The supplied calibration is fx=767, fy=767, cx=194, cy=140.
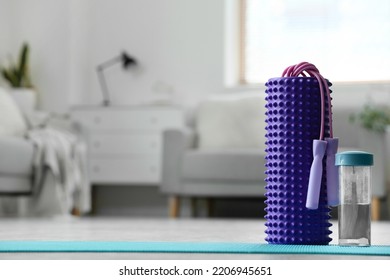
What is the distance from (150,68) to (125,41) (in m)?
0.32

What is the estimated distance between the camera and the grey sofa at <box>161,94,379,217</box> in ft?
14.8

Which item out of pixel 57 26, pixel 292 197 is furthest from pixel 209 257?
pixel 57 26

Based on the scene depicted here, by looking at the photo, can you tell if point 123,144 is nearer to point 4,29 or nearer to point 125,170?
point 125,170

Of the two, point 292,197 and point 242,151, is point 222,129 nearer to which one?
point 242,151

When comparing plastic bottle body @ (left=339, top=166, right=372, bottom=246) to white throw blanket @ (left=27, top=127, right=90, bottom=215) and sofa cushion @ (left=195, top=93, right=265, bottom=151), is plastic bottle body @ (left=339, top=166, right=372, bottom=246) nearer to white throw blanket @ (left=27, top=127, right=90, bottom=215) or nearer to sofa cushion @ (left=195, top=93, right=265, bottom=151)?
white throw blanket @ (left=27, top=127, right=90, bottom=215)

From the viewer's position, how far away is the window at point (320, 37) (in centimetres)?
581

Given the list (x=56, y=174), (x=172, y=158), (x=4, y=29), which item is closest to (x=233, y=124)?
(x=172, y=158)

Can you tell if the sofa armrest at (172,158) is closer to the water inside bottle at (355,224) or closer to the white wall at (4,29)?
the white wall at (4,29)

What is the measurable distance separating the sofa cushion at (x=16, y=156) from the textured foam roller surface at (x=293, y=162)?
9.17 ft

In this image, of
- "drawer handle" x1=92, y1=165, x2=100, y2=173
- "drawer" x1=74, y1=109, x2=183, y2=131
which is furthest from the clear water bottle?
"drawer handle" x1=92, y1=165, x2=100, y2=173

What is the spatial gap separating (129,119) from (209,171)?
4.37 feet

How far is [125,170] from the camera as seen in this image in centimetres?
575

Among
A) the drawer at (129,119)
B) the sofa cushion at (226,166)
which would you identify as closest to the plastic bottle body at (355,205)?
the sofa cushion at (226,166)

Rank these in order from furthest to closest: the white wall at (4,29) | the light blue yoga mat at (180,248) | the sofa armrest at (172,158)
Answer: the white wall at (4,29)
the sofa armrest at (172,158)
the light blue yoga mat at (180,248)
